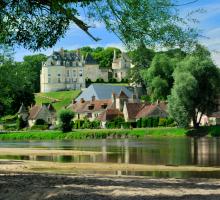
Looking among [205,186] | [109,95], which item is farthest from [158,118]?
[205,186]

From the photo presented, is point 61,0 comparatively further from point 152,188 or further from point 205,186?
point 205,186

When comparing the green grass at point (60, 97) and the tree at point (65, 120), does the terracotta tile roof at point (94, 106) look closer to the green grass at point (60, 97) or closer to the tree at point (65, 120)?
the green grass at point (60, 97)

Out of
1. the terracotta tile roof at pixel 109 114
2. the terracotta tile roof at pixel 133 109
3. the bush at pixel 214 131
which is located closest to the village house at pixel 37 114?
the terracotta tile roof at pixel 109 114

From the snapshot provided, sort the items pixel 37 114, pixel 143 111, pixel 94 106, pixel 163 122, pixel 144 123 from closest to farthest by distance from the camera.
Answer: pixel 163 122 → pixel 144 123 → pixel 143 111 → pixel 94 106 → pixel 37 114

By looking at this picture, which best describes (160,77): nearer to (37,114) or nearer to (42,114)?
(37,114)

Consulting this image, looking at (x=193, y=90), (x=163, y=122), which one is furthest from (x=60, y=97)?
(x=193, y=90)

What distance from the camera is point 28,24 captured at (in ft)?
62.4

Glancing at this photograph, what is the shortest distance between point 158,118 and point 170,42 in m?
82.1

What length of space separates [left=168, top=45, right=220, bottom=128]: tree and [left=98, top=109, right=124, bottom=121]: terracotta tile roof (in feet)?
114

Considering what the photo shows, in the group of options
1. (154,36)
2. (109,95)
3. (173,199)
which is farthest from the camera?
(109,95)

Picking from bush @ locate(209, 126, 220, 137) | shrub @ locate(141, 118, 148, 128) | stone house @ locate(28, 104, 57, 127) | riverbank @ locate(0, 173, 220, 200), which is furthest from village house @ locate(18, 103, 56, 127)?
riverbank @ locate(0, 173, 220, 200)

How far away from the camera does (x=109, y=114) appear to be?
388 feet

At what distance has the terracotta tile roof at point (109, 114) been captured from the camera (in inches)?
4573

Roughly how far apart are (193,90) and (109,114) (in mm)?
40815
